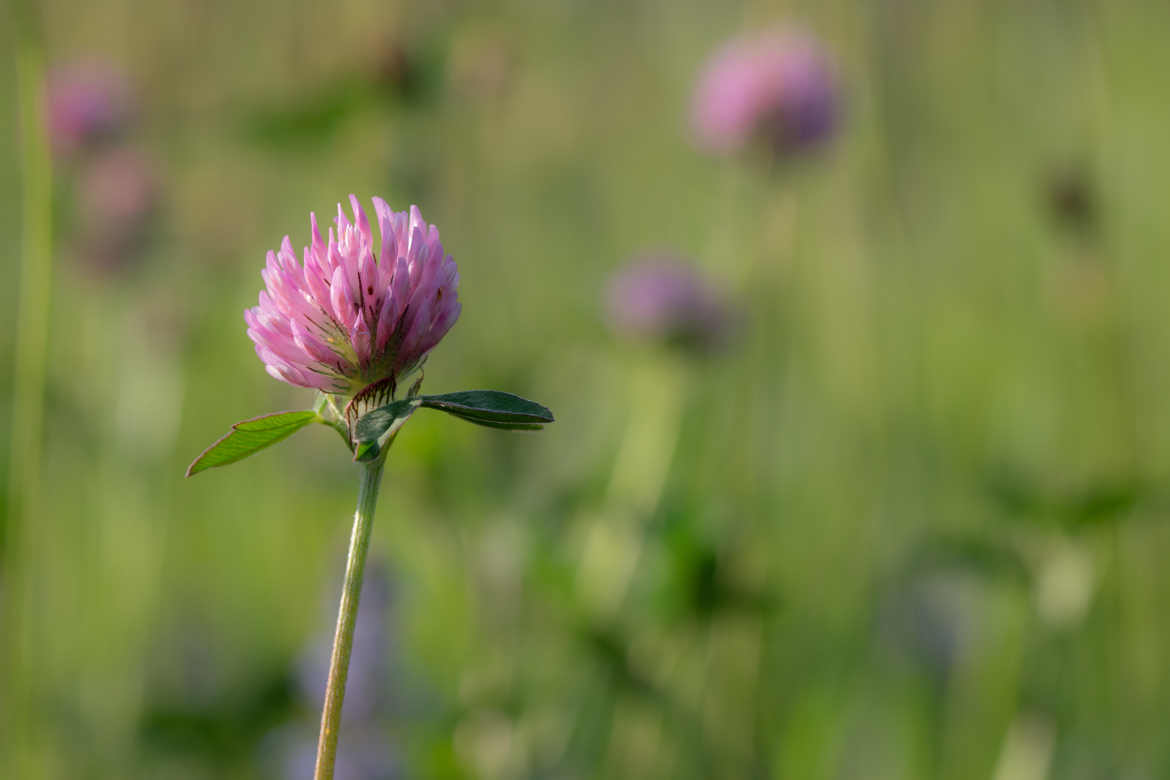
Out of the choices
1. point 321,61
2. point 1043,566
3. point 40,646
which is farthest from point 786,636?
point 321,61

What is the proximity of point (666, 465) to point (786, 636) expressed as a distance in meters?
0.51

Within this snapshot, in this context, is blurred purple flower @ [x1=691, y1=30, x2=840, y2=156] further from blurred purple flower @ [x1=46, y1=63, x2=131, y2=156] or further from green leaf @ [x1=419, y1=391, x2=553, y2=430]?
green leaf @ [x1=419, y1=391, x2=553, y2=430]

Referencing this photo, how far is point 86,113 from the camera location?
1.61 meters

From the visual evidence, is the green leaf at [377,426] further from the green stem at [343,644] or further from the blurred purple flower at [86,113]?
the blurred purple flower at [86,113]

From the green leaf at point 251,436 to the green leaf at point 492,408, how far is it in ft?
0.19

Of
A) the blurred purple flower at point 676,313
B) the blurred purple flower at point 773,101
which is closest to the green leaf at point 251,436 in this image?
the blurred purple flower at point 676,313

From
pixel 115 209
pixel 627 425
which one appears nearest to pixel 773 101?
pixel 627 425

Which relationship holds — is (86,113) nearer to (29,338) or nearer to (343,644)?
(29,338)

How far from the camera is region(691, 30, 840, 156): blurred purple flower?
146 cm

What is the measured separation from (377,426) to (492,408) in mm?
47

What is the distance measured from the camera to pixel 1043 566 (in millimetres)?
1026

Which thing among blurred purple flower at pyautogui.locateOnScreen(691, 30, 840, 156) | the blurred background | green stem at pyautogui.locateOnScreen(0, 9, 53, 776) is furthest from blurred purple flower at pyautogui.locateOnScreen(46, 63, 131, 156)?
blurred purple flower at pyautogui.locateOnScreen(691, 30, 840, 156)

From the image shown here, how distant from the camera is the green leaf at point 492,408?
43 cm

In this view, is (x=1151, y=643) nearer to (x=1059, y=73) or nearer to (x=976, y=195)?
(x=976, y=195)
